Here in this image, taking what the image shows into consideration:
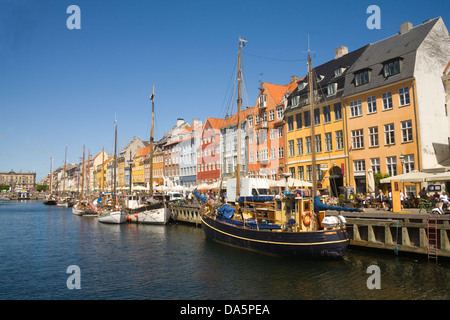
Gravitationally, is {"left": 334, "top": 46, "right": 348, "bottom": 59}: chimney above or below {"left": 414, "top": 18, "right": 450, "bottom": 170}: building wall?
above

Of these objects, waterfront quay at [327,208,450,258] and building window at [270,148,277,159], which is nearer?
waterfront quay at [327,208,450,258]

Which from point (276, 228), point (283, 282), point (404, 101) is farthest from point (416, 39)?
point (283, 282)

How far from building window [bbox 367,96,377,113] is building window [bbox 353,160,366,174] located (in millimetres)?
5628

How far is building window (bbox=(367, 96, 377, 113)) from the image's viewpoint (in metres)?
37.4

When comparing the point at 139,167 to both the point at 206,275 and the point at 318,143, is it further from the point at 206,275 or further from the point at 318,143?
the point at 206,275

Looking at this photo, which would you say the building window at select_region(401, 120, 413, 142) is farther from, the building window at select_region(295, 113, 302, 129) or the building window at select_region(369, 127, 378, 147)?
the building window at select_region(295, 113, 302, 129)

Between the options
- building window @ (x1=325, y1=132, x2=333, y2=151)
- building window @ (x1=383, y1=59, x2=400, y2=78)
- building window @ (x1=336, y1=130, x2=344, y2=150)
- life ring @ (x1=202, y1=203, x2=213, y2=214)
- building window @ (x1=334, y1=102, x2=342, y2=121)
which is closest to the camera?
life ring @ (x1=202, y1=203, x2=213, y2=214)

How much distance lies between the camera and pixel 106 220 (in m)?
45.7

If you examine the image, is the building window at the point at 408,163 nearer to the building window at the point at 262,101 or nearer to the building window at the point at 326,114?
the building window at the point at 326,114

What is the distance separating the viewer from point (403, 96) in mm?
34531

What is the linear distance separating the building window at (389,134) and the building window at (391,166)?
170cm

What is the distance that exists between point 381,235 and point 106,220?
35233 mm

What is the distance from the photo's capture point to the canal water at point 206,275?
48.2 feet

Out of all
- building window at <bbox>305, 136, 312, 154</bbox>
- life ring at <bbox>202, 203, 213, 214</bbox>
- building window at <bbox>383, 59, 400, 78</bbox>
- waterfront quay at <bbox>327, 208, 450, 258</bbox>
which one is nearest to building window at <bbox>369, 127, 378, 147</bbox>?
building window at <bbox>383, 59, 400, 78</bbox>
